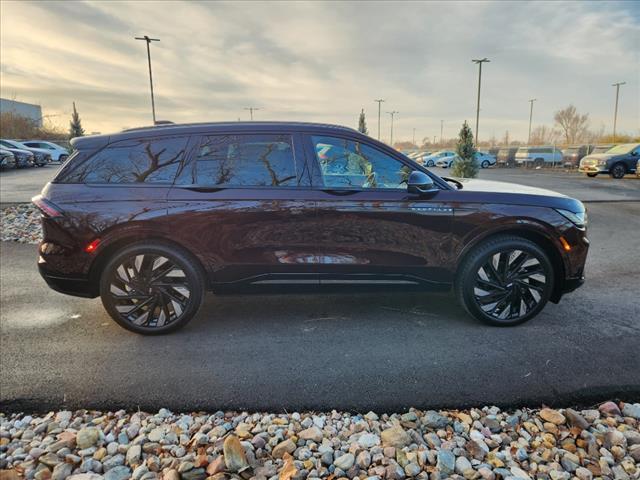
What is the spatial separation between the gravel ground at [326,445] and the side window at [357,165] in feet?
6.27

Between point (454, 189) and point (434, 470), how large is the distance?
92.7 inches

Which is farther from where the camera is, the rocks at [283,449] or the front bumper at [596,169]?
the front bumper at [596,169]

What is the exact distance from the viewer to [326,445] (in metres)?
2.30

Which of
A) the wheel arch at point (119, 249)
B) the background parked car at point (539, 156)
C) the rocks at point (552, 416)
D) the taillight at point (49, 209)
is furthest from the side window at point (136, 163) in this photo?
the background parked car at point (539, 156)

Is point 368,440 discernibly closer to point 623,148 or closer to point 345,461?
point 345,461

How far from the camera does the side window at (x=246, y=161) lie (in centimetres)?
357

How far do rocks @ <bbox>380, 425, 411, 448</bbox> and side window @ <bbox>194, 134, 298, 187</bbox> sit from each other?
6.78 feet

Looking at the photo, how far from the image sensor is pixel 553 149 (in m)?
33.9

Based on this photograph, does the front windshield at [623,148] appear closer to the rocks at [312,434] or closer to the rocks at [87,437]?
the rocks at [312,434]

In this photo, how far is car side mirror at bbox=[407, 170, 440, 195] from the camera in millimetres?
3457

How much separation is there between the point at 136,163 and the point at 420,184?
8.01 ft

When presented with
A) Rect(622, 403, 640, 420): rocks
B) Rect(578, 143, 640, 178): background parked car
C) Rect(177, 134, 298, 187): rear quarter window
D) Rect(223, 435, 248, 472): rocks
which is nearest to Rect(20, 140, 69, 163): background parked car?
Rect(177, 134, 298, 187): rear quarter window

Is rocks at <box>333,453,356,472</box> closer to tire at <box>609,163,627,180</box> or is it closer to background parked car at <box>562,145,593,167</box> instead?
tire at <box>609,163,627,180</box>

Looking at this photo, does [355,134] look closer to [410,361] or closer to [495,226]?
[495,226]
